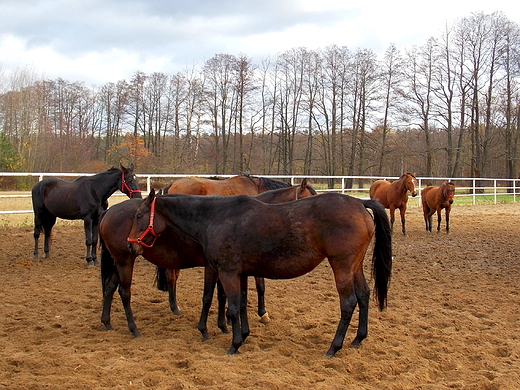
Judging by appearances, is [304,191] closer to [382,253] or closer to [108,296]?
[382,253]

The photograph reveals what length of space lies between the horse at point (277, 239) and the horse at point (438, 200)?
8.67 metres

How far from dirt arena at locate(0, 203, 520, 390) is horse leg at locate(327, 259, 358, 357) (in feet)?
0.42

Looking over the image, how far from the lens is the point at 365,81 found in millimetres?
29609

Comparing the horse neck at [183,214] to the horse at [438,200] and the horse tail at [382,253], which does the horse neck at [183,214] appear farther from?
the horse at [438,200]

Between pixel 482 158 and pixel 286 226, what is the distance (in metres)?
33.1

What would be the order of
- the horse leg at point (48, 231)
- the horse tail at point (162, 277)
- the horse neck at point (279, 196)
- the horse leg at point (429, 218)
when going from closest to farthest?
the horse neck at point (279, 196) → the horse tail at point (162, 277) → the horse leg at point (48, 231) → the horse leg at point (429, 218)

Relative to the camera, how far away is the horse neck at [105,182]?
7.85 meters

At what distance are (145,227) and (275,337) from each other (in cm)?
167

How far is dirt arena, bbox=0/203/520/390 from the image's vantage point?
309 centimetres

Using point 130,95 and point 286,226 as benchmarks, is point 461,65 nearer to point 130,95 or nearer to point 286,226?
point 130,95

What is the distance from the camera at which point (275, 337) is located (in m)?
4.07

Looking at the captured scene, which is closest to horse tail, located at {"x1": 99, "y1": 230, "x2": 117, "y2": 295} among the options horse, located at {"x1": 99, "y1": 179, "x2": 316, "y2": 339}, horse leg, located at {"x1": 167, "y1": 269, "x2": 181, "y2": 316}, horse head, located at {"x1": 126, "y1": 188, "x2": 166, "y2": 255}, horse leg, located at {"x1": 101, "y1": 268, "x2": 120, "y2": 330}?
horse leg, located at {"x1": 101, "y1": 268, "x2": 120, "y2": 330}

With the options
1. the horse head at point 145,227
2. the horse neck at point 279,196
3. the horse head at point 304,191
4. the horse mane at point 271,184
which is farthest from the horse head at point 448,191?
the horse head at point 145,227

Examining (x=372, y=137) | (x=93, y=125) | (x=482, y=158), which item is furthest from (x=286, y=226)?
(x=93, y=125)
